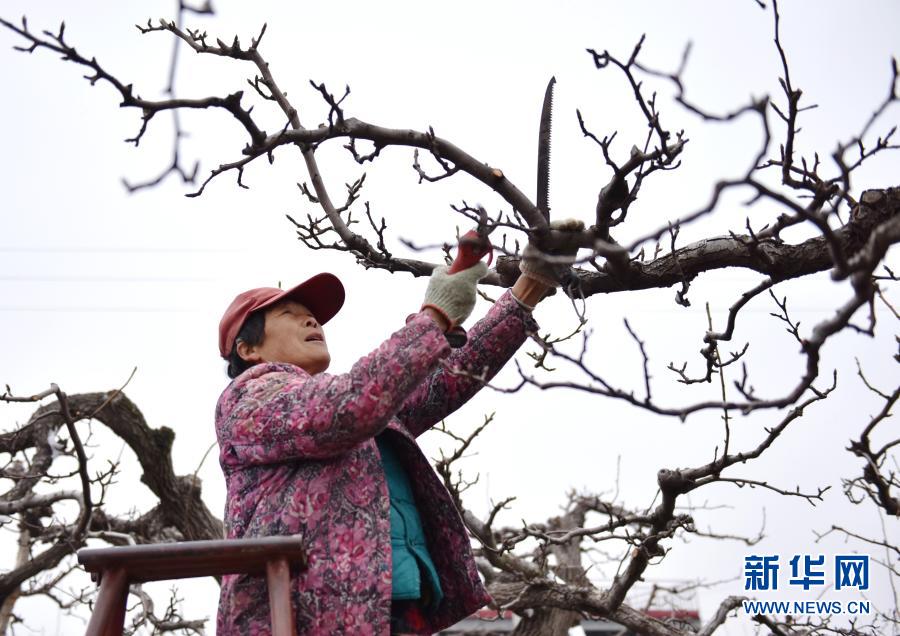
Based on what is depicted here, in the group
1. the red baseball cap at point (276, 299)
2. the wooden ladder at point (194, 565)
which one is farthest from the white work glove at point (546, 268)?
the wooden ladder at point (194, 565)

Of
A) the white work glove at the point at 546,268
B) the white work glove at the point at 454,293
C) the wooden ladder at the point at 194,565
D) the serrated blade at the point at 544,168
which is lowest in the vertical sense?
the wooden ladder at the point at 194,565

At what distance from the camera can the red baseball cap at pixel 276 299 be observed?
9.74ft

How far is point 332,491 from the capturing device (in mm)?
2439

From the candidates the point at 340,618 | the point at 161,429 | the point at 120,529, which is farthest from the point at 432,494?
the point at 120,529

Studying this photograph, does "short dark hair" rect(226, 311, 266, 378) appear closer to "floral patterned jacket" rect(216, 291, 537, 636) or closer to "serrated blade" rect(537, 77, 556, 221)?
"floral patterned jacket" rect(216, 291, 537, 636)

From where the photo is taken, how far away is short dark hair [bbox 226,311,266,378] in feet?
9.68

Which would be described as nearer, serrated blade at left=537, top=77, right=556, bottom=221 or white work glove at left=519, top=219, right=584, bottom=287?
white work glove at left=519, top=219, right=584, bottom=287

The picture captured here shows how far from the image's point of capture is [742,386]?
2.06 metres

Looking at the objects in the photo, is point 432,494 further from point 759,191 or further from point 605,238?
point 759,191

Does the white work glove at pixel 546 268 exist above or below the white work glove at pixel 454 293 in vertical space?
above

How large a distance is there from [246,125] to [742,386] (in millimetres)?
1294

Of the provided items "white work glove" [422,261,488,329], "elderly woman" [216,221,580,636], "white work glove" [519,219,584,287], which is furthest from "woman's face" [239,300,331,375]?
"white work glove" [519,219,584,287]

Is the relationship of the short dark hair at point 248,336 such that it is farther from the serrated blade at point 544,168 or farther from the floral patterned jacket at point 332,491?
the serrated blade at point 544,168

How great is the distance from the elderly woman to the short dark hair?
0.02m
